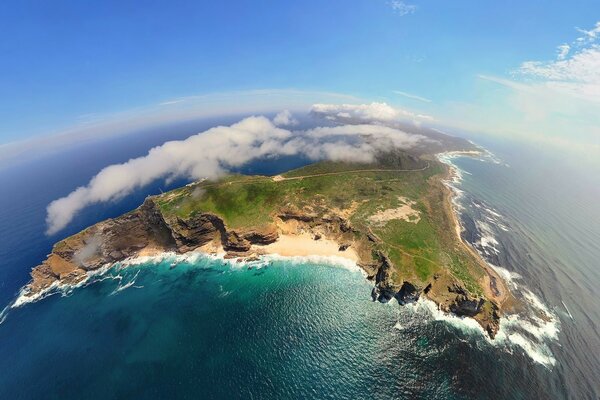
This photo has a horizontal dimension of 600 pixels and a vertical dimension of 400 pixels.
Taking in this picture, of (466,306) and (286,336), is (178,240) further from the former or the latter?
(466,306)

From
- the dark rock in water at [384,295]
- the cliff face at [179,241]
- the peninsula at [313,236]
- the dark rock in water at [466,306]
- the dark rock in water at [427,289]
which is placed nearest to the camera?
the dark rock in water at [466,306]

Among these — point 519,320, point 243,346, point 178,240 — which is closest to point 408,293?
point 519,320

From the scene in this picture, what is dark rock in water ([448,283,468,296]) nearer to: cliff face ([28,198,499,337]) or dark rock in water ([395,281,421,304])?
cliff face ([28,198,499,337])

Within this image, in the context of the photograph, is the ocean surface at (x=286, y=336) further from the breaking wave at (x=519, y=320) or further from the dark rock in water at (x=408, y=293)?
the dark rock in water at (x=408, y=293)

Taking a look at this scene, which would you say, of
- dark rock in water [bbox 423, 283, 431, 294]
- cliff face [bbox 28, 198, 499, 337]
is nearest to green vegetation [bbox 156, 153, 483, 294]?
dark rock in water [bbox 423, 283, 431, 294]

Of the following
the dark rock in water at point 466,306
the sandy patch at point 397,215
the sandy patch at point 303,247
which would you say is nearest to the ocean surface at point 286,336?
the dark rock in water at point 466,306

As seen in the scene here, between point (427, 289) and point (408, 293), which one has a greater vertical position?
point (427, 289)
